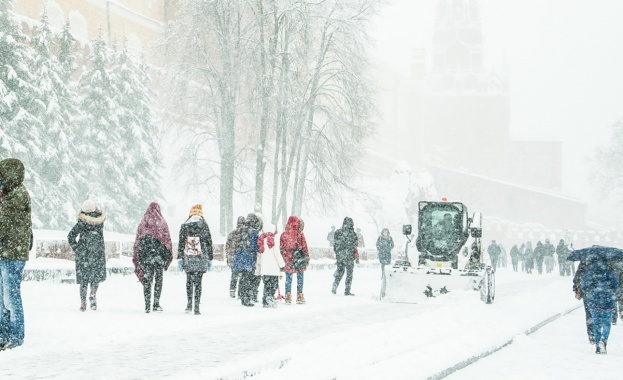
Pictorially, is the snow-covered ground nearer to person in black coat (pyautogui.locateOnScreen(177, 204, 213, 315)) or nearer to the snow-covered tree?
person in black coat (pyautogui.locateOnScreen(177, 204, 213, 315))

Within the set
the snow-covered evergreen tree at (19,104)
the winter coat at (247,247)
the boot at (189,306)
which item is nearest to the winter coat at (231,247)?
the winter coat at (247,247)

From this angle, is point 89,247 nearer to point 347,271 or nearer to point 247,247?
point 247,247

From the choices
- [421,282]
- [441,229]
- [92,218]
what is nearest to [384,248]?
[441,229]

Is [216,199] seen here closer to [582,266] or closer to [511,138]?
[582,266]

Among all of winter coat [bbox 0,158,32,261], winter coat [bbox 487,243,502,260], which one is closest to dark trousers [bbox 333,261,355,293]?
winter coat [bbox 0,158,32,261]

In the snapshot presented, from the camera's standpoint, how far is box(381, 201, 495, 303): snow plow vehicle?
58.2ft

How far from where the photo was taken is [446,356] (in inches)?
360

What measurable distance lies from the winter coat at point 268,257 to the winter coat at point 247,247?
11 centimetres

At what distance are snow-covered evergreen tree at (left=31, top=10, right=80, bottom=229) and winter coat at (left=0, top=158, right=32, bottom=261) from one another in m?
23.1

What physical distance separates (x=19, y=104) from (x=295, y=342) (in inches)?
919

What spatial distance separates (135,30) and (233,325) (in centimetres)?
4440

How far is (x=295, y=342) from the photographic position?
1030cm

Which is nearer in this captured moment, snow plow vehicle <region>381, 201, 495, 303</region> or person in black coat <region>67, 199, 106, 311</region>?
person in black coat <region>67, 199, 106, 311</region>

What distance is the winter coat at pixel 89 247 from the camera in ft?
43.2
